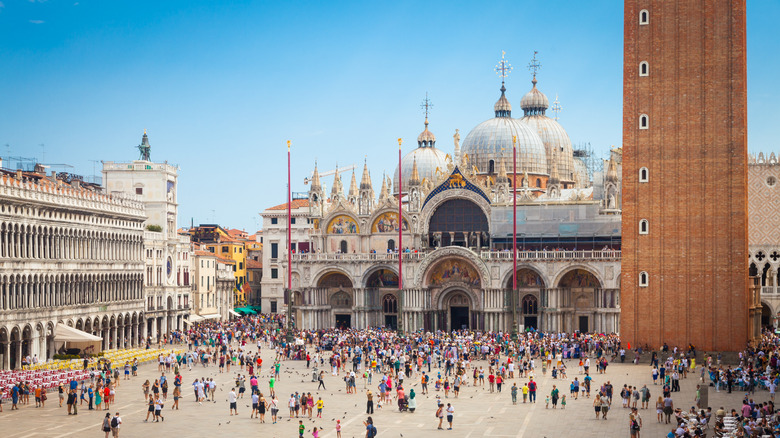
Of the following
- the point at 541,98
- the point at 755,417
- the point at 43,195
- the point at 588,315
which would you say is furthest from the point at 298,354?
the point at 541,98

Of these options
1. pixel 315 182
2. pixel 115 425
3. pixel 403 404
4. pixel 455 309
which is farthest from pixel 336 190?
pixel 115 425

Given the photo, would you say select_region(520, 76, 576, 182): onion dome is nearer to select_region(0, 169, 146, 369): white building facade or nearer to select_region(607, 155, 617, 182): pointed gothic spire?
select_region(607, 155, 617, 182): pointed gothic spire

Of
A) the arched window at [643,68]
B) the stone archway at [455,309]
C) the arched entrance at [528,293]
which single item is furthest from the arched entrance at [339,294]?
the arched window at [643,68]

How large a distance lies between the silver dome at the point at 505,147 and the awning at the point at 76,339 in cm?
4167

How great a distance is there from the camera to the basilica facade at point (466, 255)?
78.4 meters

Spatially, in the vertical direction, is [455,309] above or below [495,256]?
below

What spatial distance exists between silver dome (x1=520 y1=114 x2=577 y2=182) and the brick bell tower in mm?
39447

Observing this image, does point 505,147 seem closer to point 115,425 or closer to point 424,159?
point 424,159

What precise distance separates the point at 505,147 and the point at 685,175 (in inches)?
1443

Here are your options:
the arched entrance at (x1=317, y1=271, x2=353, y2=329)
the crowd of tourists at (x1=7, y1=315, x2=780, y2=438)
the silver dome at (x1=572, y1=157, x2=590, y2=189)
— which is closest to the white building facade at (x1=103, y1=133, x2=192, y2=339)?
the crowd of tourists at (x1=7, y1=315, x2=780, y2=438)

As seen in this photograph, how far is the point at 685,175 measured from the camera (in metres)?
59.5

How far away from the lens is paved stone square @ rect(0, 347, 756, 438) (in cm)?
3894

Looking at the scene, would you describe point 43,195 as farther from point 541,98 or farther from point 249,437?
point 541,98

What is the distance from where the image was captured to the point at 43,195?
63.8m
